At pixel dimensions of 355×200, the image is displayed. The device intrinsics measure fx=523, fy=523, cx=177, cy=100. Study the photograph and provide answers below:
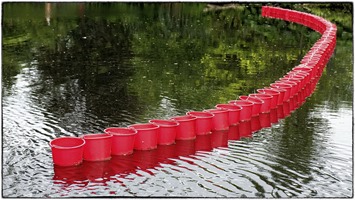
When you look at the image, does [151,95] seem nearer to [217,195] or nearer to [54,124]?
[54,124]

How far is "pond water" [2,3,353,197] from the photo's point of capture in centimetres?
768

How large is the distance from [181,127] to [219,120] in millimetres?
1061

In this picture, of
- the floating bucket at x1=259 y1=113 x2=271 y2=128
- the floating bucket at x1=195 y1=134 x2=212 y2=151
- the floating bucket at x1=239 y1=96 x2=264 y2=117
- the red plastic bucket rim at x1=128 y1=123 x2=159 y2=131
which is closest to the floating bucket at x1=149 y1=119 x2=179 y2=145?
the red plastic bucket rim at x1=128 y1=123 x2=159 y2=131

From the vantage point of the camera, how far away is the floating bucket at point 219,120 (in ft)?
34.2

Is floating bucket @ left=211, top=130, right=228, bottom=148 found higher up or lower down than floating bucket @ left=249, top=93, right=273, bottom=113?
lower down

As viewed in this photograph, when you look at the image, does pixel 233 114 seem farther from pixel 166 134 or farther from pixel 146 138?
pixel 146 138

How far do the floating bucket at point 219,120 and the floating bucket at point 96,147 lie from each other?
2650 millimetres

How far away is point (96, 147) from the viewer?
8.44 m

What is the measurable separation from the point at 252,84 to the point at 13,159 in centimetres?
849

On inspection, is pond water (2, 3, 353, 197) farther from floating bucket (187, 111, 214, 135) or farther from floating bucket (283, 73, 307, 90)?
floating bucket (283, 73, 307, 90)

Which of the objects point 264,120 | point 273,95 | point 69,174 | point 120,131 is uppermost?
point 273,95

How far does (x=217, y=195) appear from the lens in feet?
23.6

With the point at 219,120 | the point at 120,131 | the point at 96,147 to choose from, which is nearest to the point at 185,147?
the point at 120,131

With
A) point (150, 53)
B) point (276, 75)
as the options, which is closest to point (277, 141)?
point (276, 75)
